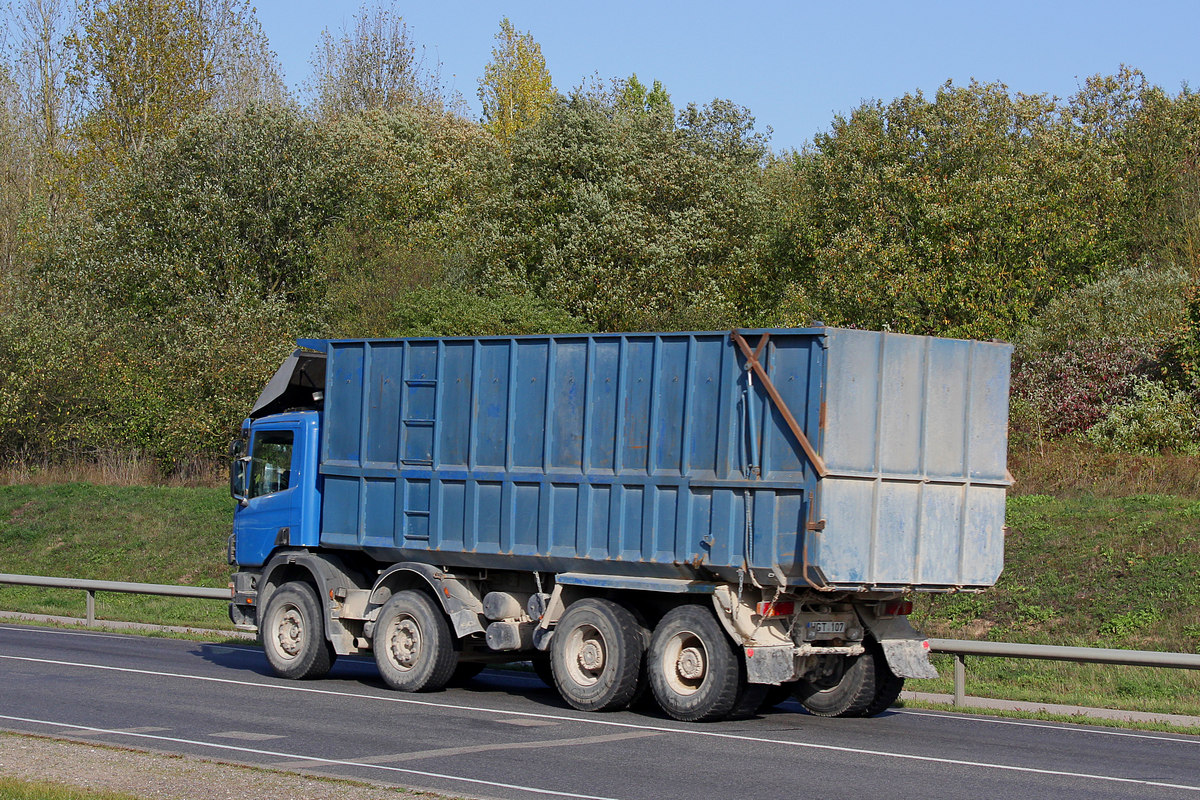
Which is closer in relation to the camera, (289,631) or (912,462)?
A: (912,462)

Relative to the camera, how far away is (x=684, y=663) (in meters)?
11.8

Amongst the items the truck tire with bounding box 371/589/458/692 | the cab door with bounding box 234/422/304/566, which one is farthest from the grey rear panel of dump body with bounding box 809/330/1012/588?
the cab door with bounding box 234/422/304/566

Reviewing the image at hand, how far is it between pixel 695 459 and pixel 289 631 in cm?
556

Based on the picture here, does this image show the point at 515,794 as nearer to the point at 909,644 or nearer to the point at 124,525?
the point at 909,644

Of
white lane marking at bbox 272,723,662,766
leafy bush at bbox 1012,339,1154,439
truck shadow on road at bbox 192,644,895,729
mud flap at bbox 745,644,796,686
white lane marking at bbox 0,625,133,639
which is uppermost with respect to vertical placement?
leafy bush at bbox 1012,339,1154,439

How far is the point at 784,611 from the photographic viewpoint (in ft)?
37.9

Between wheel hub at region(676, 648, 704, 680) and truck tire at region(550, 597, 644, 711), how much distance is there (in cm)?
43

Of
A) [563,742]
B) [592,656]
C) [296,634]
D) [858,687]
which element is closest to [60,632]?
[296,634]

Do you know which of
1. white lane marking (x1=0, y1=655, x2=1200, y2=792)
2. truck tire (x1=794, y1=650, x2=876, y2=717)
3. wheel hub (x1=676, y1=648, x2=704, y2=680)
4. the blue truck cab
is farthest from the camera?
the blue truck cab

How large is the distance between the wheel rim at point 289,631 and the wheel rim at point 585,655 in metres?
3.69

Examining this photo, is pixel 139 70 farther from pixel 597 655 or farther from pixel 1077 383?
pixel 597 655

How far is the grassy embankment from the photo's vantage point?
1586cm

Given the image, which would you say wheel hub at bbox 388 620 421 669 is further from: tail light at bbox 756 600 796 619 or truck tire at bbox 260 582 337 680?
tail light at bbox 756 600 796 619

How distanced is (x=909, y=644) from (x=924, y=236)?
24894 millimetres
